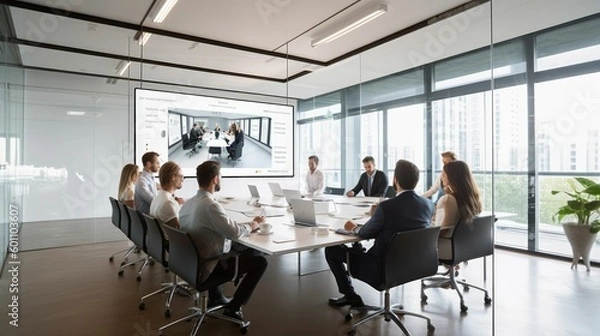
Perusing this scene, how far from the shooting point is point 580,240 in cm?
223

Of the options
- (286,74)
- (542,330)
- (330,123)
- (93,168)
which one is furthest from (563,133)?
(93,168)

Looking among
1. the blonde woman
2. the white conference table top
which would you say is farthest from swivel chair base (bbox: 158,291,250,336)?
the blonde woman

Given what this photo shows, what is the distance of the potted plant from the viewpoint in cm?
213

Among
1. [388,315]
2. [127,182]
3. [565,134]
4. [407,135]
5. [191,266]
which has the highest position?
[407,135]

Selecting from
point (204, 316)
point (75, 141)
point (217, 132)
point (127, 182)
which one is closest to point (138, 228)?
point (204, 316)

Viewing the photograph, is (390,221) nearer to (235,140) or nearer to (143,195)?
(143,195)

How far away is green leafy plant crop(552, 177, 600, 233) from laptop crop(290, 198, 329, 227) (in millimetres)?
1768

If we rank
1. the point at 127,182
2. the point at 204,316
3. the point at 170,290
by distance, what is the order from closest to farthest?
the point at 204,316
the point at 170,290
the point at 127,182

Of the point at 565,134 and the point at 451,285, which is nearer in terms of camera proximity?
the point at 565,134

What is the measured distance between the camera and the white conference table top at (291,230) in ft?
7.55

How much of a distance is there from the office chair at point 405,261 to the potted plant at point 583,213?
817 millimetres

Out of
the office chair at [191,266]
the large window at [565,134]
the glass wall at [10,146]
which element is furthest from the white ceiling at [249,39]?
the office chair at [191,266]

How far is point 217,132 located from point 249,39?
1.59 meters

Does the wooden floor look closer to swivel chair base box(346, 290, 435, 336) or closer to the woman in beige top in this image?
swivel chair base box(346, 290, 435, 336)
